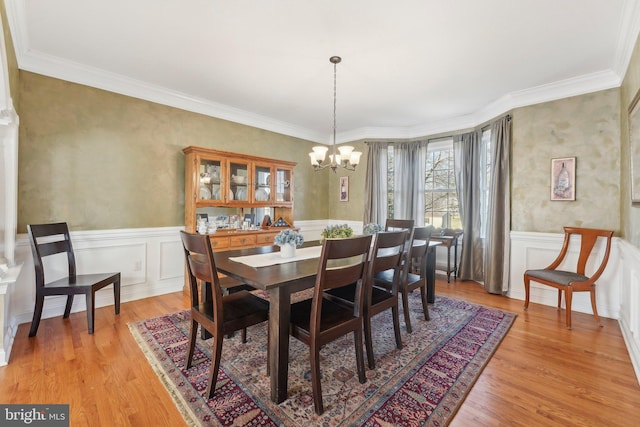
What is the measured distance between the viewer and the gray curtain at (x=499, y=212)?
12.2ft

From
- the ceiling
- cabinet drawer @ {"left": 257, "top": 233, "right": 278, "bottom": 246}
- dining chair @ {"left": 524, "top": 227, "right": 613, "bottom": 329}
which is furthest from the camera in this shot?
cabinet drawer @ {"left": 257, "top": 233, "right": 278, "bottom": 246}

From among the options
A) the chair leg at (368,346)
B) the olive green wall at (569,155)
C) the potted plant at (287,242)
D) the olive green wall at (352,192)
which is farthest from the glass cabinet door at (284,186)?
the olive green wall at (569,155)

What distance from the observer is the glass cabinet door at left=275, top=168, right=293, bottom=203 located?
4477 millimetres

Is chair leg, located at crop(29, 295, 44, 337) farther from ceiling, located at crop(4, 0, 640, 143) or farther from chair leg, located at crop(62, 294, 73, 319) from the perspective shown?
ceiling, located at crop(4, 0, 640, 143)

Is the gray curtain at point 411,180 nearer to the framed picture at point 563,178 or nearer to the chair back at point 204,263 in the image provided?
the framed picture at point 563,178

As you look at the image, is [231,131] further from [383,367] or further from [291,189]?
[383,367]

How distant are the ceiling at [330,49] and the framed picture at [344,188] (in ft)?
5.76

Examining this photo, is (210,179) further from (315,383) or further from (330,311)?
(315,383)

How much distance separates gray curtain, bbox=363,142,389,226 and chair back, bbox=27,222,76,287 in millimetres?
4095

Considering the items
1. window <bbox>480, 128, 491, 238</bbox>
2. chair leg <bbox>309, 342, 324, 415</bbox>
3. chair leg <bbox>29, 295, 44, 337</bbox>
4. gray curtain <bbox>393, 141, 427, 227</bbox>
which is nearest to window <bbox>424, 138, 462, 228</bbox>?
gray curtain <bbox>393, 141, 427, 227</bbox>

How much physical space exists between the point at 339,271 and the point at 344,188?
3945mm

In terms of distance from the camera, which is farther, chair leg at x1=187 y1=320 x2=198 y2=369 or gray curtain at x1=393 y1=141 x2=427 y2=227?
gray curtain at x1=393 y1=141 x2=427 y2=227

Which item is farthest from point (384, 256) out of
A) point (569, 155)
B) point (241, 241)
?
point (569, 155)

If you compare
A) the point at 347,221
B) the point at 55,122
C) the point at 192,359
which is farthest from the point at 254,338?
the point at 347,221
